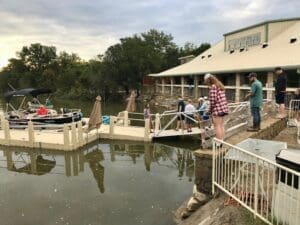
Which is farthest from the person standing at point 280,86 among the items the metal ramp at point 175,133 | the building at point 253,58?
the building at point 253,58

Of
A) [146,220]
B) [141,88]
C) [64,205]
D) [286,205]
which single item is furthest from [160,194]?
[141,88]

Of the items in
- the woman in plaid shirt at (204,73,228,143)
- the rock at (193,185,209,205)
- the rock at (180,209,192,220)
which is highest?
the woman in plaid shirt at (204,73,228,143)

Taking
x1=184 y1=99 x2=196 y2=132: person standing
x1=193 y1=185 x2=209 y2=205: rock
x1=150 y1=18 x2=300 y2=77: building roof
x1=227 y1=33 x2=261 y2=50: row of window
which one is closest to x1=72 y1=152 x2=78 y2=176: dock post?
x1=184 y1=99 x2=196 y2=132: person standing

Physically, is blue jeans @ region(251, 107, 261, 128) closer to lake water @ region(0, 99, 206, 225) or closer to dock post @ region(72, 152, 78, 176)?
lake water @ region(0, 99, 206, 225)

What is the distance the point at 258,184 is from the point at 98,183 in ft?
19.3

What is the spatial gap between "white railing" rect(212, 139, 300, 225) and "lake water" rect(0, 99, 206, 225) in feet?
6.93

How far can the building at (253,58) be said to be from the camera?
20.8 meters

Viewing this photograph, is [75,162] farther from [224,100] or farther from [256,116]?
[224,100]

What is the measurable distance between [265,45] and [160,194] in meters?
21.2

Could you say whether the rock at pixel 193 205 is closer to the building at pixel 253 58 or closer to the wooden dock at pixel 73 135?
the wooden dock at pixel 73 135

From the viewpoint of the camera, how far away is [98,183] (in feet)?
31.6

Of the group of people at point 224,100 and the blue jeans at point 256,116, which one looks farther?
the blue jeans at point 256,116

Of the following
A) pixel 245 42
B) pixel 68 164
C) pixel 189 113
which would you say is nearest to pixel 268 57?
pixel 245 42

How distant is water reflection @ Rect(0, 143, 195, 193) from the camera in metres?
11.1
